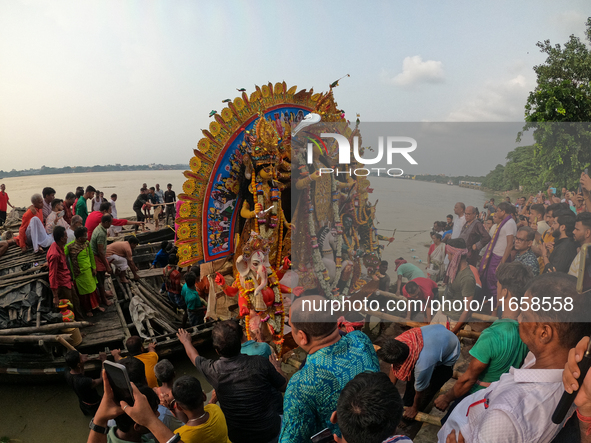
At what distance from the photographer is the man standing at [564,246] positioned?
4.62 meters

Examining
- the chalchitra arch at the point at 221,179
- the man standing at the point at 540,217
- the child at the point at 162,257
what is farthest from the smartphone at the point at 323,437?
the man standing at the point at 540,217

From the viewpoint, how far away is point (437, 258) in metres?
6.09

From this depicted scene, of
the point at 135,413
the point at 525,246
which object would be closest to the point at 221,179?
the point at 135,413

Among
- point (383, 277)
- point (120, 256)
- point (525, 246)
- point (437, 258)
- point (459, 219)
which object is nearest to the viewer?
point (525, 246)

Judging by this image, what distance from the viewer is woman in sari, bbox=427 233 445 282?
19.8ft

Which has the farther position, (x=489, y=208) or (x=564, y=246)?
(x=489, y=208)

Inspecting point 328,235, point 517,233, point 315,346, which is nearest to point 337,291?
point 328,235

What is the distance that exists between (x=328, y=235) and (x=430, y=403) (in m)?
3.58

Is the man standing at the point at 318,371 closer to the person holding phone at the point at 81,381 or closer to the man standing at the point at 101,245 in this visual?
the person holding phone at the point at 81,381

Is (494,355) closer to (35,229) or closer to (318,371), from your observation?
(318,371)

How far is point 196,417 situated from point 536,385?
74.8 inches

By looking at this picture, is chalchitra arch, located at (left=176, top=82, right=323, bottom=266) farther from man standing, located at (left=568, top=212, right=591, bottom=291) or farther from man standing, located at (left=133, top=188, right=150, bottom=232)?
man standing, located at (left=133, top=188, right=150, bottom=232)

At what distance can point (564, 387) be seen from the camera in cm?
162

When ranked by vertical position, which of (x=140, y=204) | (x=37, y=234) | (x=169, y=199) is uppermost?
(x=169, y=199)
